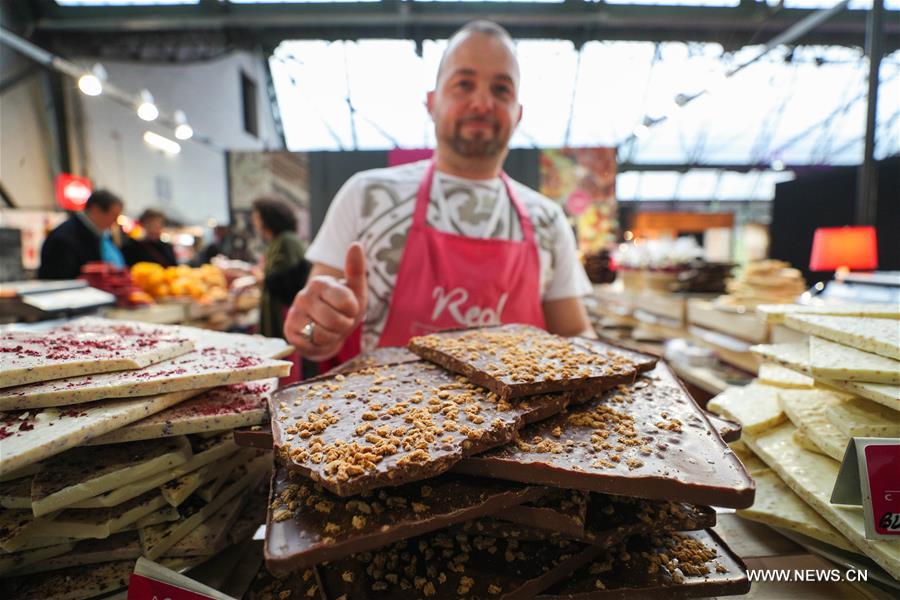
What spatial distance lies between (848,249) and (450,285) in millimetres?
5680

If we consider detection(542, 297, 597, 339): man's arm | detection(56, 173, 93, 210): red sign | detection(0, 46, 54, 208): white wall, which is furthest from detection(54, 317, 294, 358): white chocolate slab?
detection(0, 46, 54, 208): white wall

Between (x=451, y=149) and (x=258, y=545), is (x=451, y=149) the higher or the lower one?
the higher one

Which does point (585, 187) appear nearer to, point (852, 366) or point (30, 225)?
point (852, 366)

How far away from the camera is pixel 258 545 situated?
1002mm

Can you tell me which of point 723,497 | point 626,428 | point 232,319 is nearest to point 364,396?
point 626,428

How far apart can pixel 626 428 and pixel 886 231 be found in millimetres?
12234

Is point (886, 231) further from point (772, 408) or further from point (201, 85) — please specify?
point (201, 85)

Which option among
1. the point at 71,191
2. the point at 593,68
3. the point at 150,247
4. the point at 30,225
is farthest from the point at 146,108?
the point at 593,68

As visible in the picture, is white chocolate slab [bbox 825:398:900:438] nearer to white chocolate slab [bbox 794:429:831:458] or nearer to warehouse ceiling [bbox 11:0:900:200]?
white chocolate slab [bbox 794:429:831:458]

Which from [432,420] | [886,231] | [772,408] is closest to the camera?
[432,420]

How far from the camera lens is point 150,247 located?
6156 millimetres

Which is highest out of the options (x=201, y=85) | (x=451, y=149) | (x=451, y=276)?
(x=201, y=85)

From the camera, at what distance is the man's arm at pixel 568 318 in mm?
2359

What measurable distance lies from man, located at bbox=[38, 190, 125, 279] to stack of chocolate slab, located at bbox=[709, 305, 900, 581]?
17.9 feet
